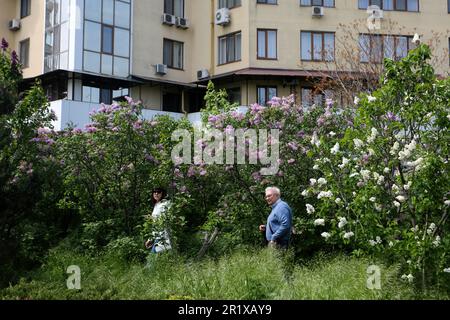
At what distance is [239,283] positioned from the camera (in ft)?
23.2

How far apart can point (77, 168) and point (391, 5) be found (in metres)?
20.9

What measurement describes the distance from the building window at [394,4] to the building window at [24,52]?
15476 millimetres

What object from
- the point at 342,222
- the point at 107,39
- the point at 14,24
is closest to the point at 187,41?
the point at 107,39

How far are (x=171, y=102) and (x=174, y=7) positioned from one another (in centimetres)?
468

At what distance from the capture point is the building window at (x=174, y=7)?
29.5m

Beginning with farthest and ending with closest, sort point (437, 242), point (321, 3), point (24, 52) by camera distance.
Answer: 1. point (24, 52)
2. point (321, 3)
3. point (437, 242)

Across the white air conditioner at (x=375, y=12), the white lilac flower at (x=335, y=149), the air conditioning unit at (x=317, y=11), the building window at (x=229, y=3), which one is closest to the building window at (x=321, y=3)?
the air conditioning unit at (x=317, y=11)

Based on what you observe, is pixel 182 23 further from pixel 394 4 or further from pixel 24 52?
pixel 394 4

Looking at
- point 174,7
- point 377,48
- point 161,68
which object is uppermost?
point 174,7

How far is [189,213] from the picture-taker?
39.2 ft

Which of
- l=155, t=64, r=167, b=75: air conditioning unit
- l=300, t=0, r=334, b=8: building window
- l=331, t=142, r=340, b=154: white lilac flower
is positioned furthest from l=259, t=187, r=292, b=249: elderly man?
l=300, t=0, r=334, b=8: building window

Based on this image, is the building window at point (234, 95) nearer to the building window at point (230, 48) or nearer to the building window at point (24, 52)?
the building window at point (230, 48)
